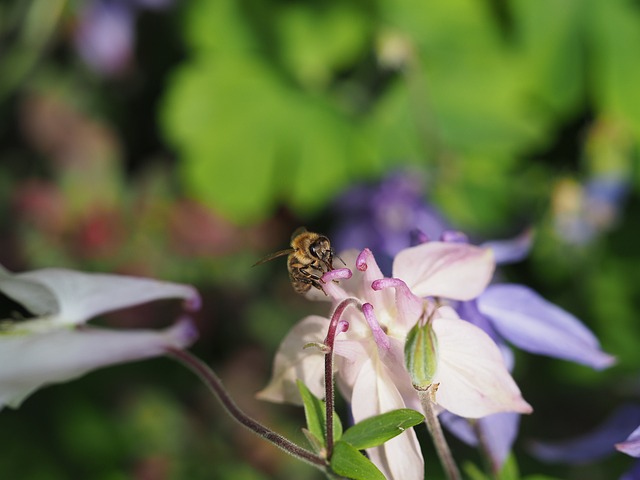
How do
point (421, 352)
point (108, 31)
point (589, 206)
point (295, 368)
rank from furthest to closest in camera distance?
point (108, 31), point (589, 206), point (295, 368), point (421, 352)

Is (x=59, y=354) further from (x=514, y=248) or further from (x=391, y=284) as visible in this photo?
(x=514, y=248)

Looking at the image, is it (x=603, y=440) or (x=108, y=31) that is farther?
(x=108, y=31)

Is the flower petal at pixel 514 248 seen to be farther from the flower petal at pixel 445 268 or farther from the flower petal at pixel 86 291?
the flower petal at pixel 86 291

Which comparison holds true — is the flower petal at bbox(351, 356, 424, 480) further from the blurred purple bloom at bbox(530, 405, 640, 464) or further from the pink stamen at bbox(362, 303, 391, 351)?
the blurred purple bloom at bbox(530, 405, 640, 464)

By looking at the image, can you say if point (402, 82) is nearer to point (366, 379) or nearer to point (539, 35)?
point (539, 35)

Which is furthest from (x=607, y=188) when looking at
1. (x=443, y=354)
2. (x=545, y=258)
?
(x=443, y=354)

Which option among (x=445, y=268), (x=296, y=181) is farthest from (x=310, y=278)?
(x=296, y=181)
